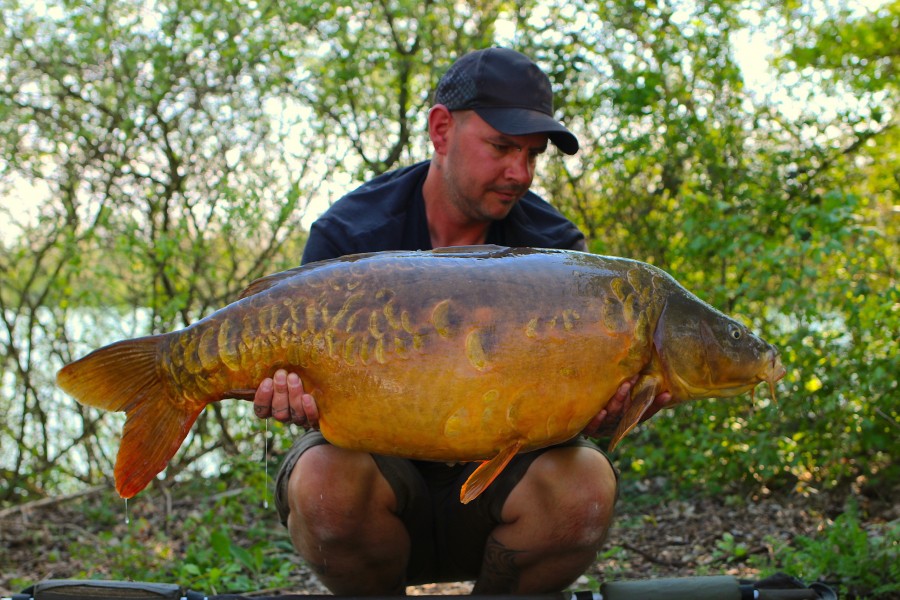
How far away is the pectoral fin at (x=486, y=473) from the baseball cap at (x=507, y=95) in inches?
31.3

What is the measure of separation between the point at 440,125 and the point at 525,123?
248 millimetres

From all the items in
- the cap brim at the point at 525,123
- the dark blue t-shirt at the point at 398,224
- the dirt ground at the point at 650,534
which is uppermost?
the cap brim at the point at 525,123

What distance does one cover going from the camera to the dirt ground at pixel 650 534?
108 inches

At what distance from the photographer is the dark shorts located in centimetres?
195

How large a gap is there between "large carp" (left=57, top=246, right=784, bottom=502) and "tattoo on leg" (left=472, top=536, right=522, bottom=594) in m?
0.35

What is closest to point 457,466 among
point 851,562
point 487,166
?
point 487,166

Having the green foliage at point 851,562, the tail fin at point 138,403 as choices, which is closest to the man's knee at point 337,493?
the tail fin at point 138,403

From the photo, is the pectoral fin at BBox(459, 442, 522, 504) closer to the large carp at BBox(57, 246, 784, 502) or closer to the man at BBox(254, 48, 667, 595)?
the large carp at BBox(57, 246, 784, 502)

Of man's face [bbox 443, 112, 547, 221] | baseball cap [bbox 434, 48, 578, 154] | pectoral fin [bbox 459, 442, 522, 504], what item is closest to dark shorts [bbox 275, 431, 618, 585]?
pectoral fin [bbox 459, 442, 522, 504]

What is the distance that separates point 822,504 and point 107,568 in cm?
222

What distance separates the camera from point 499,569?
1938mm

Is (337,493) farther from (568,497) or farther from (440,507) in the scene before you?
(568,497)

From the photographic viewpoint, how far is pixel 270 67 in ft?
13.0

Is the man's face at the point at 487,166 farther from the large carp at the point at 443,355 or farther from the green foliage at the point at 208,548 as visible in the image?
the green foliage at the point at 208,548
